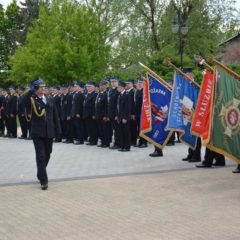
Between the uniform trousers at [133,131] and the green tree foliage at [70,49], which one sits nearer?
the uniform trousers at [133,131]

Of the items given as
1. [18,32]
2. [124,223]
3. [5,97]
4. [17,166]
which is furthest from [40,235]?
[18,32]

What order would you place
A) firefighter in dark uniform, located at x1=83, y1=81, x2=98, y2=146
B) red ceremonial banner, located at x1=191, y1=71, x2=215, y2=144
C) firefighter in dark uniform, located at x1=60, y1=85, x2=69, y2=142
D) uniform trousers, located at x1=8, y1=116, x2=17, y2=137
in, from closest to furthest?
red ceremonial banner, located at x1=191, y1=71, x2=215, y2=144 → firefighter in dark uniform, located at x1=83, y1=81, x2=98, y2=146 → firefighter in dark uniform, located at x1=60, y1=85, x2=69, y2=142 → uniform trousers, located at x1=8, y1=116, x2=17, y2=137

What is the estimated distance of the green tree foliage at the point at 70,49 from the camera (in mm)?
30188

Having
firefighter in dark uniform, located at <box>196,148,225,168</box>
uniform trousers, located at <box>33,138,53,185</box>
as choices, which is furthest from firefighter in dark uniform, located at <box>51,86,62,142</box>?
uniform trousers, located at <box>33,138,53,185</box>

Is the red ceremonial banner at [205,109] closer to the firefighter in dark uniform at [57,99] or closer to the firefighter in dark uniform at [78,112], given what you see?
the firefighter in dark uniform at [78,112]

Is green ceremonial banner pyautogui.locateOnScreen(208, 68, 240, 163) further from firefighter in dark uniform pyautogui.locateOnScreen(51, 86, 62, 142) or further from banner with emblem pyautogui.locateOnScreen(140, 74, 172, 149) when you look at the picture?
firefighter in dark uniform pyautogui.locateOnScreen(51, 86, 62, 142)

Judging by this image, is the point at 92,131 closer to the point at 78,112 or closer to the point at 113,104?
the point at 78,112

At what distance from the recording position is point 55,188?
29.8ft

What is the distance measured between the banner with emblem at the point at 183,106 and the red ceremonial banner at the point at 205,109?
5.09ft

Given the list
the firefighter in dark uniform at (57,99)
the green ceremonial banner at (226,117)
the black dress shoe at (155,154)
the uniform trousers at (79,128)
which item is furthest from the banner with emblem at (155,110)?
the firefighter in dark uniform at (57,99)

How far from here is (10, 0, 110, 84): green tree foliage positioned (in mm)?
30188

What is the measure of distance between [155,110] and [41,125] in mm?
4215

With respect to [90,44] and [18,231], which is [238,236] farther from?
[90,44]

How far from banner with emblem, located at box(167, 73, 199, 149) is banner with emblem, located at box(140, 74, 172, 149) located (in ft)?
3.32
